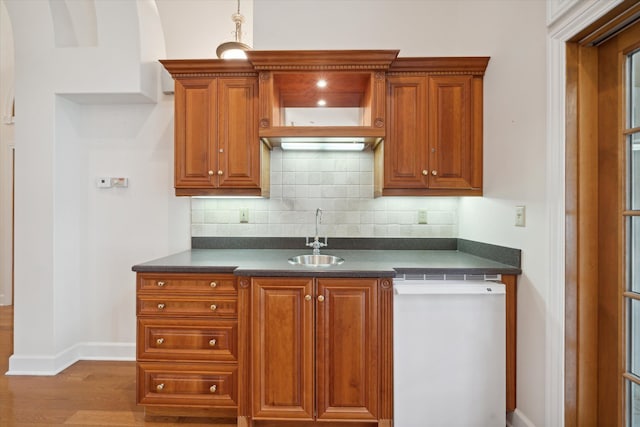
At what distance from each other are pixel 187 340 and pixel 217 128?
4.60 ft

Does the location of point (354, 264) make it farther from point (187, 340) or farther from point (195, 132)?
point (195, 132)

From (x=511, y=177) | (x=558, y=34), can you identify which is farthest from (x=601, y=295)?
(x=558, y=34)

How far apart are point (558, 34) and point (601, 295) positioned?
4.08ft

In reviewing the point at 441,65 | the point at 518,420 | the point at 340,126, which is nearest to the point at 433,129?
the point at 441,65

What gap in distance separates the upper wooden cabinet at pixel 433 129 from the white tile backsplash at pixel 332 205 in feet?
1.41

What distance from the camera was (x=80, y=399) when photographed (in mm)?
2230

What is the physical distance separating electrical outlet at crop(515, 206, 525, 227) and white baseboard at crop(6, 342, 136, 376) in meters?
3.10

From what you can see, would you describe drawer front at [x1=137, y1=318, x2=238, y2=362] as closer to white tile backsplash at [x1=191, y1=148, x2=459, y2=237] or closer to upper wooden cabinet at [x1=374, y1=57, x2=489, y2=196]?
white tile backsplash at [x1=191, y1=148, x2=459, y2=237]

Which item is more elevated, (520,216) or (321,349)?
(520,216)

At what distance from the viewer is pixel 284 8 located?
2.55 meters

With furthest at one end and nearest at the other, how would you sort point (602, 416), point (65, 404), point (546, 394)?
point (65, 404)
point (546, 394)
point (602, 416)

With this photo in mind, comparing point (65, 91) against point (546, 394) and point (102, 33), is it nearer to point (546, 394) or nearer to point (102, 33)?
point (102, 33)

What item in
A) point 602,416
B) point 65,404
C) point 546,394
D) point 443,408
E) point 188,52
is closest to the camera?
point 602,416

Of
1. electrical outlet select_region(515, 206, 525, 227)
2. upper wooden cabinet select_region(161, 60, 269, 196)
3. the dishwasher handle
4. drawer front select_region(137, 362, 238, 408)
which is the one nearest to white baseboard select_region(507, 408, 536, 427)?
the dishwasher handle
